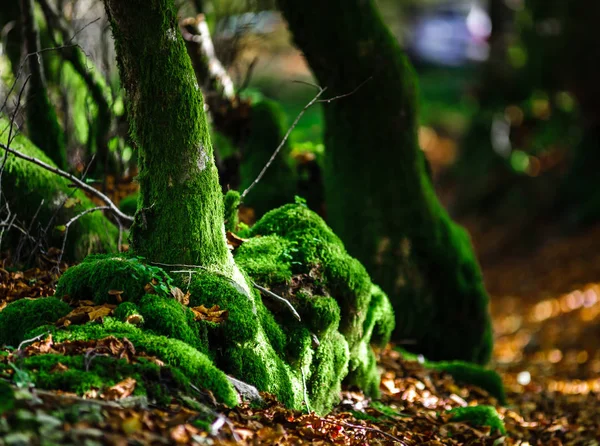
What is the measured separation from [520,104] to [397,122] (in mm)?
12355

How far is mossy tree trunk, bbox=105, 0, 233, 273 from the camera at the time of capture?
162 inches

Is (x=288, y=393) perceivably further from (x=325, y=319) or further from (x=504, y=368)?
(x=504, y=368)

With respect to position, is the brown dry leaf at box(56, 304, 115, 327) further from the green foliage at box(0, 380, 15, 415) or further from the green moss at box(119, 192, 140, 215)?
the green moss at box(119, 192, 140, 215)

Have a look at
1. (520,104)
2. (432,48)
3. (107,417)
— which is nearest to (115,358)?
(107,417)

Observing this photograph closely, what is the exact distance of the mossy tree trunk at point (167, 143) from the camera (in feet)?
13.5

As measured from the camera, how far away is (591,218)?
15.3 meters

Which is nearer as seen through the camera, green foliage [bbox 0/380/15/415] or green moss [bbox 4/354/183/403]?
green foliage [bbox 0/380/15/415]

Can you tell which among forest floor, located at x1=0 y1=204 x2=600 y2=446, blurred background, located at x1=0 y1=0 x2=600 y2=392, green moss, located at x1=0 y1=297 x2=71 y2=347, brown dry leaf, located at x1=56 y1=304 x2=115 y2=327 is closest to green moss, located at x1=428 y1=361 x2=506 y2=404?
forest floor, located at x1=0 y1=204 x2=600 y2=446

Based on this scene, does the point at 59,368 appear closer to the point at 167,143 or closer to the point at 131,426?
the point at 131,426

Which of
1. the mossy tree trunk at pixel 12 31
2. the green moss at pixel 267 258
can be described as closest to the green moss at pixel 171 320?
the green moss at pixel 267 258

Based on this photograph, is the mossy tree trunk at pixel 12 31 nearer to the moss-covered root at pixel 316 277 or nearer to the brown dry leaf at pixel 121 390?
the moss-covered root at pixel 316 277

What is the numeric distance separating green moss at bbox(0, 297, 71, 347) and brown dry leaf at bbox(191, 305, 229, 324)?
692 mm

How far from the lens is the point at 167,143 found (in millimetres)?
4207

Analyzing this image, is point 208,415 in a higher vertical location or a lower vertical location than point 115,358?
lower
